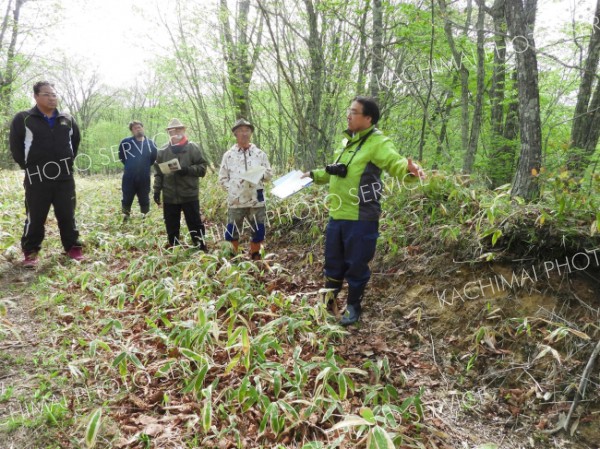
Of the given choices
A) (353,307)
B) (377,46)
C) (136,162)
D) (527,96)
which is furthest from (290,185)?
(136,162)

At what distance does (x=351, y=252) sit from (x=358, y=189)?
600mm

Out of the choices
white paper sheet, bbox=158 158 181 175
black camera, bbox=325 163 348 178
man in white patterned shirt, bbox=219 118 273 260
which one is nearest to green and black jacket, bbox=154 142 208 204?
white paper sheet, bbox=158 158 181 175

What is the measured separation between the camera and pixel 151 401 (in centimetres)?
248

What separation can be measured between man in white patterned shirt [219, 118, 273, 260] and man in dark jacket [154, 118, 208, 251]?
52 centimetres

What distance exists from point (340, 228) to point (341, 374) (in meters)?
1.40

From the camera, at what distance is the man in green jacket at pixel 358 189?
3162 millimetres

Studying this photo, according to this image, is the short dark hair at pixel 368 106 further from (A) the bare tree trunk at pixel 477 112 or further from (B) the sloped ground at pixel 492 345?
(A) the bare tree trunk at pixel 477 112

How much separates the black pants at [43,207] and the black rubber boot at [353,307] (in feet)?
12.7

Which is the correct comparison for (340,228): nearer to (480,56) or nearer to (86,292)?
(86,292)

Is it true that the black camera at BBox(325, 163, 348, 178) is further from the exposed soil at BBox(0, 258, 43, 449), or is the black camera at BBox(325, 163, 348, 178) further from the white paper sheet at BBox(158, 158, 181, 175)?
the exposed soil at BBox(0, 258, 43, 449)

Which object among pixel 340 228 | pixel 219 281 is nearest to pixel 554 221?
pixel 340 228

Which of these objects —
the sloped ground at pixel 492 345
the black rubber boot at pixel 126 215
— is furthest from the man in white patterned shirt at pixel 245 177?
the black rubber boot at pixel 126 215

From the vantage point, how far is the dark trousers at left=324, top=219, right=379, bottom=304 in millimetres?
3301

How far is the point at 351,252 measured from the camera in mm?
3359
